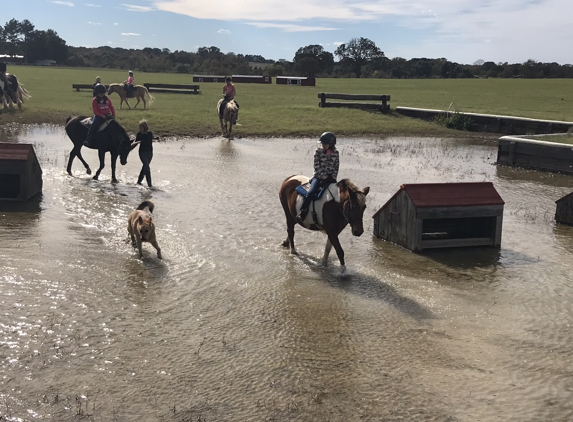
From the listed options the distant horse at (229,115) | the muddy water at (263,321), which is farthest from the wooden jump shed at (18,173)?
the distant horse at (229,115)

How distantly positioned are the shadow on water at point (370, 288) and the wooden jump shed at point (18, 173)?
21.2 ft

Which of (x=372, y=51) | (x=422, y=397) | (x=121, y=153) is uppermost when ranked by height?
(x=372, y=51)

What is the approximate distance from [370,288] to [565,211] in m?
6.17

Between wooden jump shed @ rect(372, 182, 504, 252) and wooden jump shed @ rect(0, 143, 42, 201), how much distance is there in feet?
23.5

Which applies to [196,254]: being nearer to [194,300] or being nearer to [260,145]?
[194,300]

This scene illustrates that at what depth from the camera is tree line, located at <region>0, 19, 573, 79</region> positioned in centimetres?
11119

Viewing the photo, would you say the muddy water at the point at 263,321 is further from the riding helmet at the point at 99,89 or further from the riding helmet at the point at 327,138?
A: the riding helmet at the point at 99,89

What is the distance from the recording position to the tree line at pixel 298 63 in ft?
365

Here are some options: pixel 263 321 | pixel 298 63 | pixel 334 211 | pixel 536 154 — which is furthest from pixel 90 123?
pixel 298 63

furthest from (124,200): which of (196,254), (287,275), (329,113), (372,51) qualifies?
(372,51)

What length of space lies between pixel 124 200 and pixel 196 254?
4261 mm

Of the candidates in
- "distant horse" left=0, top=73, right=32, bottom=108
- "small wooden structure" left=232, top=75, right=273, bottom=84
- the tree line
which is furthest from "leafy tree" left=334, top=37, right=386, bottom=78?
"distant horse" left=0, top=73, right=32, bottom=108

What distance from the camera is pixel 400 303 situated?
8.51 m

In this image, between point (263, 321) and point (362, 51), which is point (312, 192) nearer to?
point (263, 321)
